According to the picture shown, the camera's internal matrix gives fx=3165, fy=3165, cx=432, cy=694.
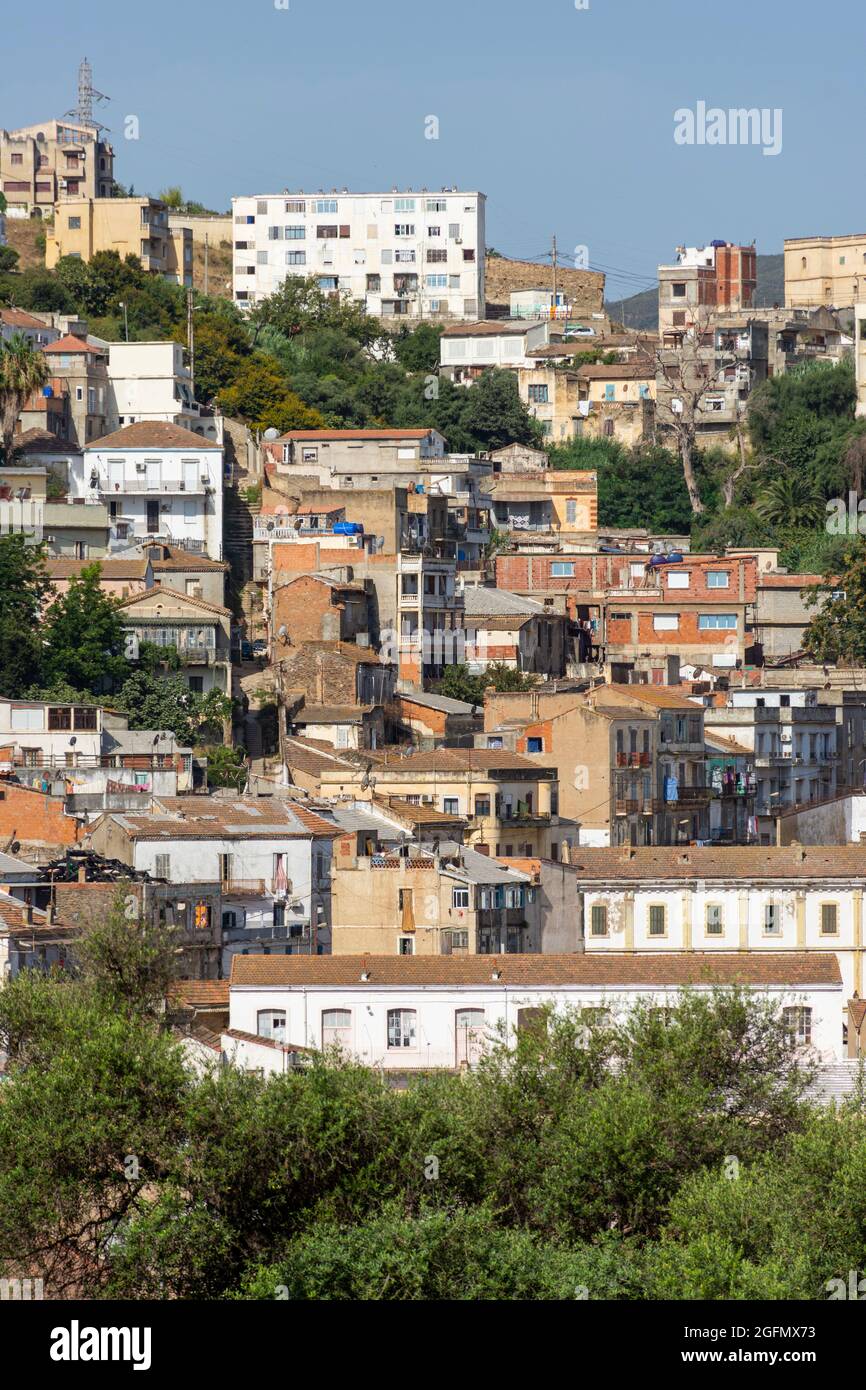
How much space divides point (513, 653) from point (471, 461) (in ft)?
47.9

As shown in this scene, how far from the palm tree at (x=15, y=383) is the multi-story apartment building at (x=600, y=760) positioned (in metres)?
23.2

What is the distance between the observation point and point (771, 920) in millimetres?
60219

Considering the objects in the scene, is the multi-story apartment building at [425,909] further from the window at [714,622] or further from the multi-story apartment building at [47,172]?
the multi-story apartment building at [47,172]

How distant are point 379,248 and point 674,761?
58187mm

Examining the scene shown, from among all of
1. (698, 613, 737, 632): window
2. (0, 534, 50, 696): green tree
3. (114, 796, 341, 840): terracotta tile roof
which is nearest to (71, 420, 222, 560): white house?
(0, 534, 50, 696): green tree

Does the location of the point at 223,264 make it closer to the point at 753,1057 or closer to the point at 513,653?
the point at 513,653

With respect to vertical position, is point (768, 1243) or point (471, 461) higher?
point (471, 461)

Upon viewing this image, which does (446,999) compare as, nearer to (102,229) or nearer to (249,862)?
(249,862)

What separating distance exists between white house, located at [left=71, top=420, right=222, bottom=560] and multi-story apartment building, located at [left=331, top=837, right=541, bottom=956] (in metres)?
31.1

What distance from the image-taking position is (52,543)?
8844cm

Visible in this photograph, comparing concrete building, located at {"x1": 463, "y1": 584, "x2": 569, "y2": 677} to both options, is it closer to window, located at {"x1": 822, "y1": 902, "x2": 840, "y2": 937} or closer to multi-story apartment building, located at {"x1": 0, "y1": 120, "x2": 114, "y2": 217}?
window, located at {"x1": 822, "y1": 902, "x2": 840, "y2": 937}

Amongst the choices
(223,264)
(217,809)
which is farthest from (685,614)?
(223,264)

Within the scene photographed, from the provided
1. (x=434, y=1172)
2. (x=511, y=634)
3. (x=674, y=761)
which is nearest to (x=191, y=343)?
(x=511, y=634)

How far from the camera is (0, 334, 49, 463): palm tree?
9338cm
